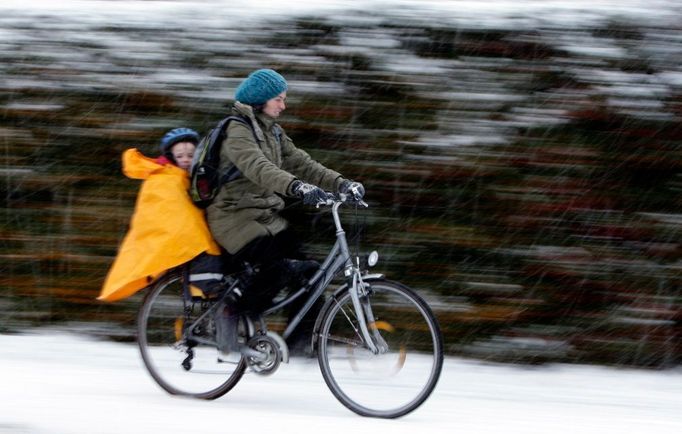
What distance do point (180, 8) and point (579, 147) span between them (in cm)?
284

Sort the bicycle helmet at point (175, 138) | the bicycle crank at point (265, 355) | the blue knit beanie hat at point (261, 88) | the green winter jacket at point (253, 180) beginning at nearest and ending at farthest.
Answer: the green winter jacket at point (253, 180) < the blue knit beanie hat at point (261, 88) < the bicycle crank at point (265, 355) < the bicycle helmet at point (175, 138)

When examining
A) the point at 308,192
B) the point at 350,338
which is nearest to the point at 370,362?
the point at 350,338

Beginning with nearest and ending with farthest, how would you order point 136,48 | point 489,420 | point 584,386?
point 489,420
point 584,386
point 136,48

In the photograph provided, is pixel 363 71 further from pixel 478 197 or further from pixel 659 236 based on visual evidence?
pixel 659 236

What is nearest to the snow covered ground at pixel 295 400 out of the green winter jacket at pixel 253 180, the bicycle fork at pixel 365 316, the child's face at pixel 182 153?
the bicycle fork at pixel 365 316

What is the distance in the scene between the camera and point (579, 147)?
6.02 m

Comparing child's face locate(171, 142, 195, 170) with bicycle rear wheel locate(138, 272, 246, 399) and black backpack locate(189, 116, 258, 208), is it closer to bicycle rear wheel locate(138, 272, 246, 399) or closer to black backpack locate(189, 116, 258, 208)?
black backpack locate(189, 116, 258, 208)

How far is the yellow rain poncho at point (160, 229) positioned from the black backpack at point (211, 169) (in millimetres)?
127

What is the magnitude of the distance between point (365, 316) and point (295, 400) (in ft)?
2.59

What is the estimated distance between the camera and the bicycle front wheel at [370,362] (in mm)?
5129

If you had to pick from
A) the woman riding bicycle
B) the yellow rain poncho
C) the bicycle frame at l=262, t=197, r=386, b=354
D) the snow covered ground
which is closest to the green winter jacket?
the woman riding bicycle

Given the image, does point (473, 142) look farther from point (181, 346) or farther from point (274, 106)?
point (181, 346)

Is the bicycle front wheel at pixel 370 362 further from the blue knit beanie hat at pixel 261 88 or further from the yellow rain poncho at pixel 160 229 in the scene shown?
the blue knit beanie hat at pixel 261 88

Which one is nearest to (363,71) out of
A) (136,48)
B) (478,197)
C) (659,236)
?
(478,197)
